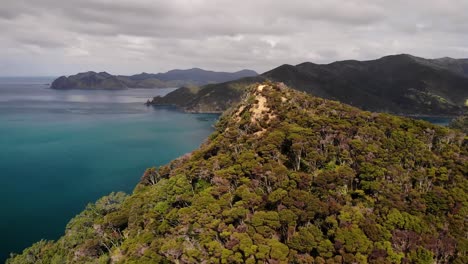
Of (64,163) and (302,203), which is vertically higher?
(302,203)

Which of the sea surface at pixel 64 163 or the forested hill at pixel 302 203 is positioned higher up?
the forested hill at pixel 302 203

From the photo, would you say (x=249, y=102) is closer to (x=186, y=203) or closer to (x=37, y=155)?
(x=186, y=203)

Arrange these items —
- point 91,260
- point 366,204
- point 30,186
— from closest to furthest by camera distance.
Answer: point 366,204
point 91,260
point 30,186

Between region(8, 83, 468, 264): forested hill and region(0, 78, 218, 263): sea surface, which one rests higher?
region(8, 83, 468, 264): forested hill

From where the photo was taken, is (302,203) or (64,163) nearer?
(302,203)

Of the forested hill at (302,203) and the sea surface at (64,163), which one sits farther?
the sea surface at (64,163)

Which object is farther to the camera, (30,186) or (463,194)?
(30,186)

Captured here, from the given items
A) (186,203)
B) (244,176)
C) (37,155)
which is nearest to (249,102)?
(244,176)

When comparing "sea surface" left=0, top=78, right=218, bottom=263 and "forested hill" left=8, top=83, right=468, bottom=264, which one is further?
"sea surface" left=0, top=78, right=218, bottom=263
